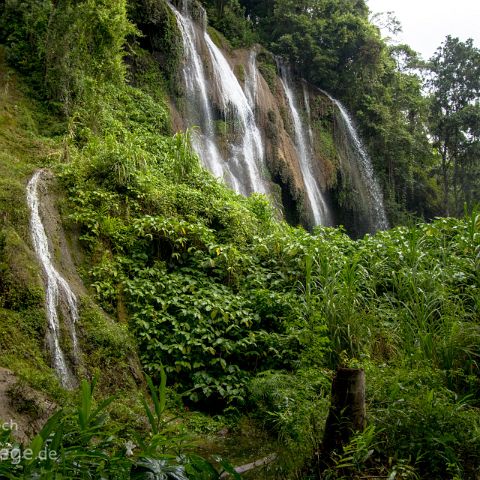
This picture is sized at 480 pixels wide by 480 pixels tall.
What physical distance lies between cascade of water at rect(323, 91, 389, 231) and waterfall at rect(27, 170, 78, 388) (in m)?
15.5

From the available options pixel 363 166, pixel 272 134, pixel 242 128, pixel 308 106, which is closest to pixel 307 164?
pixel 272 134

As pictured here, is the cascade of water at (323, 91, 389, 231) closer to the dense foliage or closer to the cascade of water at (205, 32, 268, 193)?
the dense foliage

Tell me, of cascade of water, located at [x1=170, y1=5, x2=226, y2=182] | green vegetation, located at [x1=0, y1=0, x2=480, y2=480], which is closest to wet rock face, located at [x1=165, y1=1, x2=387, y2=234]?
cascade of water, located at [x1=170, y1=5, x2=226, y2=182]

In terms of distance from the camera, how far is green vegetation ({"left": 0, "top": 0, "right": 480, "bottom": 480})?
3018mm

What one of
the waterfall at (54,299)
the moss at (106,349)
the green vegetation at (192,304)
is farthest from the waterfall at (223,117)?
the moss at (106,349)

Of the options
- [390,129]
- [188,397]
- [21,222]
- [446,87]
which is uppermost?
[446,87]

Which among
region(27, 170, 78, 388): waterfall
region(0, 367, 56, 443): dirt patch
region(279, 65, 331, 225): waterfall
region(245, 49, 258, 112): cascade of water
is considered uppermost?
region(245, 49, 258, 112): cascade of water

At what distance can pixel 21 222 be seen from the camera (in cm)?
554

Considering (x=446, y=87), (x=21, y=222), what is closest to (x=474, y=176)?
(x=446, y=87)

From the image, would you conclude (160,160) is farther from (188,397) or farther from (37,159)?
(188,397)

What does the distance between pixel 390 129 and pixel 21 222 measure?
17727mm

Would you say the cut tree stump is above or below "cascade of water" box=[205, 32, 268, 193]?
below

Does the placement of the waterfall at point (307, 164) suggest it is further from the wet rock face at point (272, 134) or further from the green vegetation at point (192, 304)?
the green vegetation at point (192, 304)

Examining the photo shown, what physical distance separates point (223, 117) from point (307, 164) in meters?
4.94
